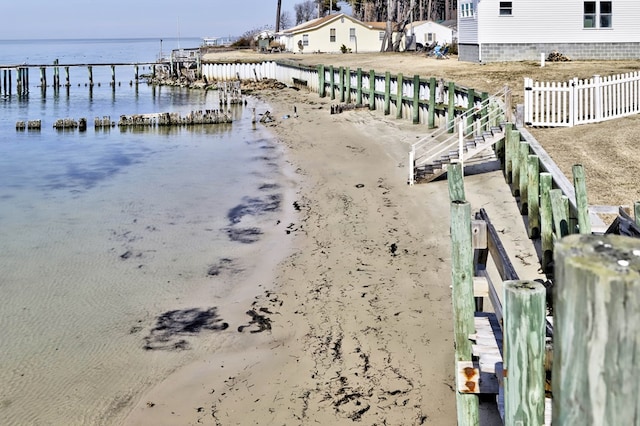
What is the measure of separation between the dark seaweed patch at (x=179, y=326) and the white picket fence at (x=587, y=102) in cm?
1128

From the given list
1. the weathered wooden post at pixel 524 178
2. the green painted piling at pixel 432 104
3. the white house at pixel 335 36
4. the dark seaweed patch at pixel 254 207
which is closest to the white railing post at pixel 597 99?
the weathered wooden post at pixel 524 178

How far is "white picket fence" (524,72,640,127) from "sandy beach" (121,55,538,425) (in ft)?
8.37

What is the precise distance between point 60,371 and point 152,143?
21.7 m

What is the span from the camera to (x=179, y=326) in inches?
373

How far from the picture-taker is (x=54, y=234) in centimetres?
1467

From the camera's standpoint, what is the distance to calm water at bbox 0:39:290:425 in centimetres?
811

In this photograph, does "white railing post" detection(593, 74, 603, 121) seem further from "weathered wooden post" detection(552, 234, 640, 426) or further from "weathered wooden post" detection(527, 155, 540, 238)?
"weathered wooden post" detection(552, 234, 640, 426)

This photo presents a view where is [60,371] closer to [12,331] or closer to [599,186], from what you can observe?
[12,331]

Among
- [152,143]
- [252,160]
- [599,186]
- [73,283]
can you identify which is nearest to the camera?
[73,283]

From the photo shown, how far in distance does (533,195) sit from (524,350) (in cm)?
841

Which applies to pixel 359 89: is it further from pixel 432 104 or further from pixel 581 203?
pixel 581 203

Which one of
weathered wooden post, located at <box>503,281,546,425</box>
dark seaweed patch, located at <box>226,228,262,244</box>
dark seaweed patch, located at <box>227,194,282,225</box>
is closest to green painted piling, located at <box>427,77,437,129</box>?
dark seaweed patch, located at <box>227,194,282,225</box>

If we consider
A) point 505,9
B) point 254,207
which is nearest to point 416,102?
point 254,207

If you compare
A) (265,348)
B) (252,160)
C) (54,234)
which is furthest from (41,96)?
(265,348)
